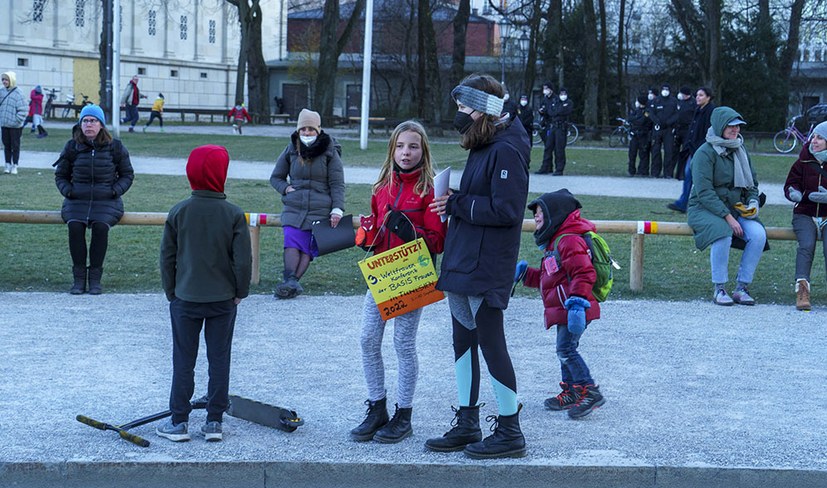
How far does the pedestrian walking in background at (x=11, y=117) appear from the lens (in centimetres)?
1931

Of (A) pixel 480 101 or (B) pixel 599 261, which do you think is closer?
(A) pixel 480 101

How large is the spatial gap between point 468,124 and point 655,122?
59.1 feet

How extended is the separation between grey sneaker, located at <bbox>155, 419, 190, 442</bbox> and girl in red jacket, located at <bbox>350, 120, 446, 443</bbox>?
851mm

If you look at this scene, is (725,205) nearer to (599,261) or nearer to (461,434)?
(599,261)

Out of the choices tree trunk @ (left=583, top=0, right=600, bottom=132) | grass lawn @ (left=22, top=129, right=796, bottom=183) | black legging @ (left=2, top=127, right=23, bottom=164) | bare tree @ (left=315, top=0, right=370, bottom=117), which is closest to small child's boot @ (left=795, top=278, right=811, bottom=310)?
grass lawn @ (left=22, top=129, right=796, bottom=183)

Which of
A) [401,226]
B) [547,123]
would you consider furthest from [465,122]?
[547,123]

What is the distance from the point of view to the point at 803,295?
9.58 m

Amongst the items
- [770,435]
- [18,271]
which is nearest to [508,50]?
[18,271]

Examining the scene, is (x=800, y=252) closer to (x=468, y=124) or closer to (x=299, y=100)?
(x=468, y=124)

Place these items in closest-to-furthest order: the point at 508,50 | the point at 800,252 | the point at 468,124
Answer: the point at 468,124 < the point at 800,252 < the point at 508,50

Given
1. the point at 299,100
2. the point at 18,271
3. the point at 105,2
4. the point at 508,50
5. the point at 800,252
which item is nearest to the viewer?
the point at 800,252

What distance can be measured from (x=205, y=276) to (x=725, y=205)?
584 centimetres

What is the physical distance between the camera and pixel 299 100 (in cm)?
7262

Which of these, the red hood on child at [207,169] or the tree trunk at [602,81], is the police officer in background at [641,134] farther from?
the tree trunk at [602,81]
